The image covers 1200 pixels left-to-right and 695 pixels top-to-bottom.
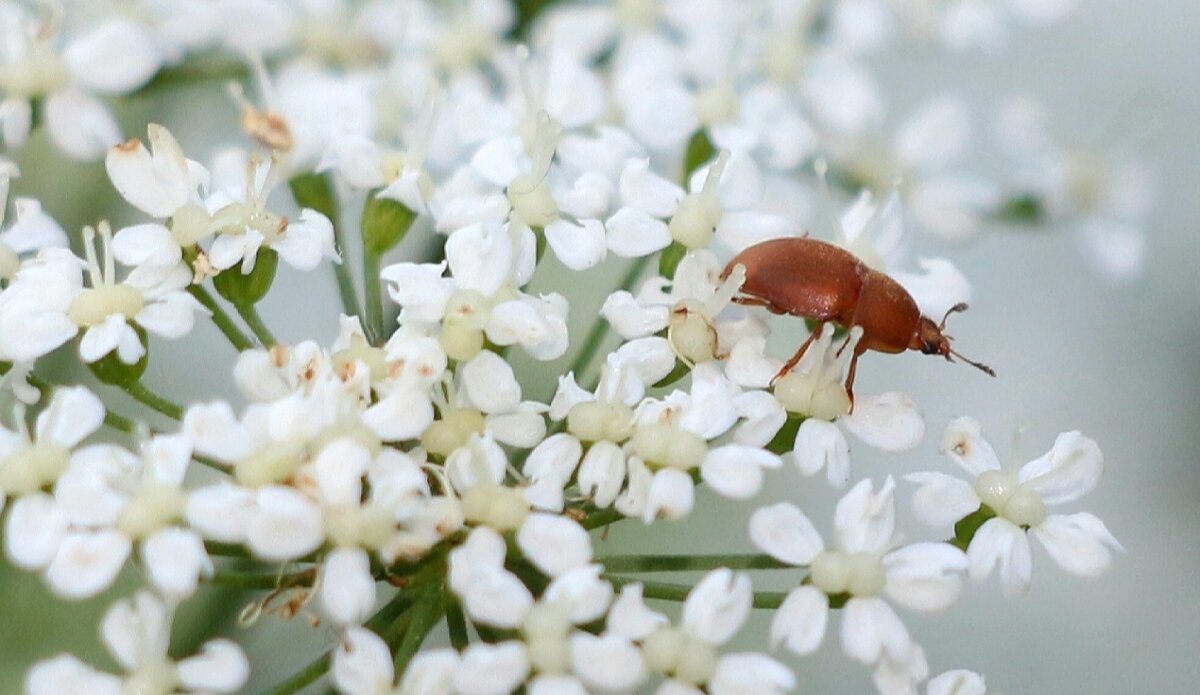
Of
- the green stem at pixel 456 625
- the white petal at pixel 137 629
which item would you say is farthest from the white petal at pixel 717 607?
the white petal at pixel 137 629

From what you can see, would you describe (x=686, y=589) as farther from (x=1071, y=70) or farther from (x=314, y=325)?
(x=1071, y=70)

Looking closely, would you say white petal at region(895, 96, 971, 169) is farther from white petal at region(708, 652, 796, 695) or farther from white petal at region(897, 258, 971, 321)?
white petal at region(708, 652, 796, 695)

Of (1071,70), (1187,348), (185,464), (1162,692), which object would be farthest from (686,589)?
(1071,70)

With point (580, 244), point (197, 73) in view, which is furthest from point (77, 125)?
point (580, 244)

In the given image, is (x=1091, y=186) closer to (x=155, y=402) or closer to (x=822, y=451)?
(x=822, y=451)

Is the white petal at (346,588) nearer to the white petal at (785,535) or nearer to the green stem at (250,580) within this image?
the green stem at (250,580)
